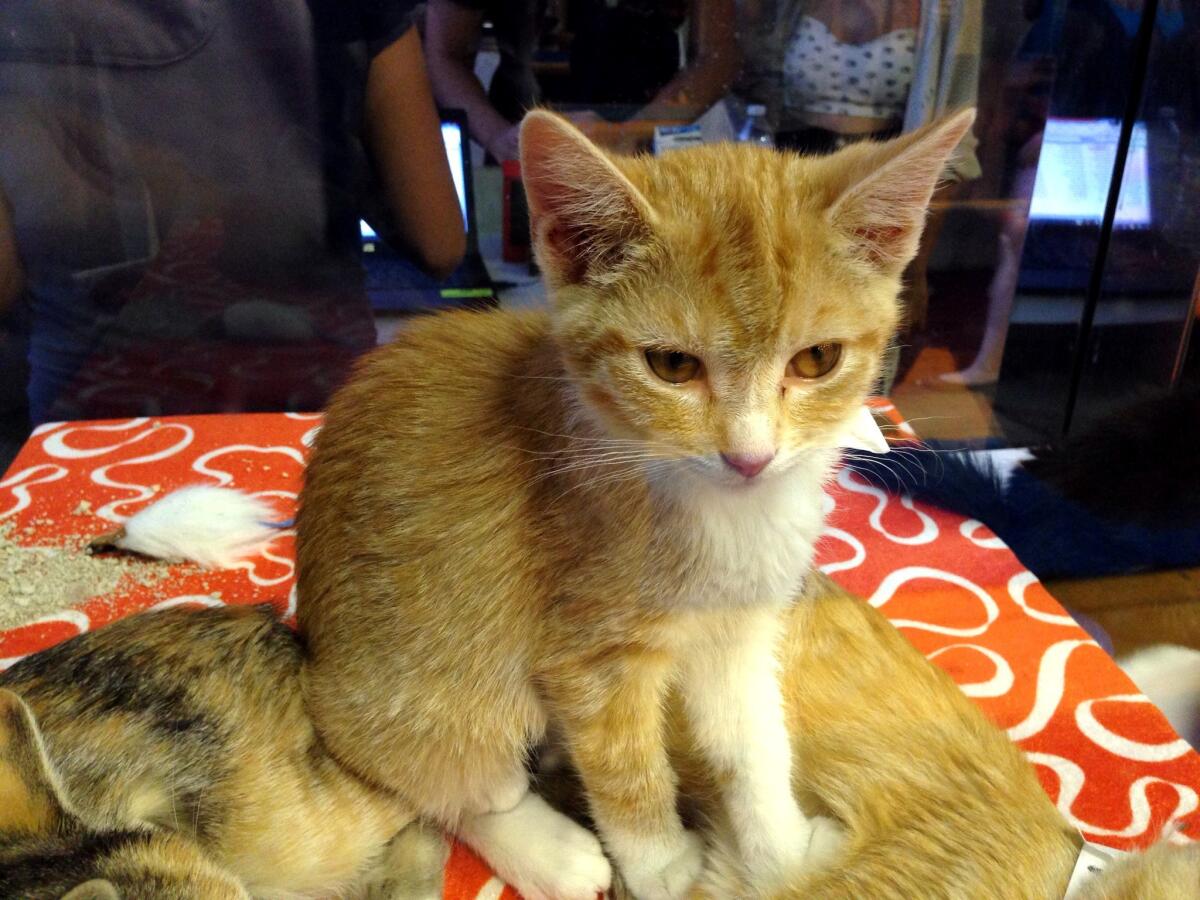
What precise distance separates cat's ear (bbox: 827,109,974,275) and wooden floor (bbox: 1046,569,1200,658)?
2.67 feet

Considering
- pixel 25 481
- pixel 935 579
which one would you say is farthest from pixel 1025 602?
pixel 25 481

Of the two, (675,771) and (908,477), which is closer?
(675,771)

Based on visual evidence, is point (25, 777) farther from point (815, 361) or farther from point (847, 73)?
point (847, 73)

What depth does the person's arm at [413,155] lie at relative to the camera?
1575 mm

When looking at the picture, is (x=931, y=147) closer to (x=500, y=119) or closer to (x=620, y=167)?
(x=620, y=167)

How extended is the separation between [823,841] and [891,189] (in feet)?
1.90

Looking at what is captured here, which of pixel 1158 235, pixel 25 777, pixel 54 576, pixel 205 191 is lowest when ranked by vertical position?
pixel 54 576

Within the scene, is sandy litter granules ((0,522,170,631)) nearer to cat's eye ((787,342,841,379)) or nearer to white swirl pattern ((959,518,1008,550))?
cat's eye ((787,342,841,379))

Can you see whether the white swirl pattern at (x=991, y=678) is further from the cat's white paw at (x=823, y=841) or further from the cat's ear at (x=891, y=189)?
the cat's ear at (x=891, y=189)

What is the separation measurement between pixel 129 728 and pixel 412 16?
47.6 inches

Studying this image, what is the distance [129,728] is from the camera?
827 mm

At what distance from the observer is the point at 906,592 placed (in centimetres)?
131

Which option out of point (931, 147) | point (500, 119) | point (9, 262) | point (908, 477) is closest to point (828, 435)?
point (931, 147)

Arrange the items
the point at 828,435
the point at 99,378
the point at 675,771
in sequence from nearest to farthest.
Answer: the point at 828,435 → the point at 675,771 → the point at 99,378
